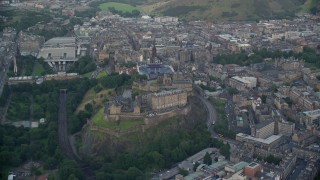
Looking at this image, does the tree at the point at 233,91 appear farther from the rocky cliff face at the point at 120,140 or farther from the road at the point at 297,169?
the road at the point at 297,169

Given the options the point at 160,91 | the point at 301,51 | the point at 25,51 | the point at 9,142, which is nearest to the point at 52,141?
the point at 9,142

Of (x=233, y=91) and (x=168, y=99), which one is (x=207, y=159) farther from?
(x=233, y=91)

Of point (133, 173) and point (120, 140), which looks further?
point (120, 140)

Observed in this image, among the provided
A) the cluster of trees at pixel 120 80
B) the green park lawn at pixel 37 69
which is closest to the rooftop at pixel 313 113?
the cluster of trees at pixel 120 80

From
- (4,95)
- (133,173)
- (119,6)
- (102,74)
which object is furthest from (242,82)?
(119,6)

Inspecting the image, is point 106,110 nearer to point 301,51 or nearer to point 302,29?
point 301,51
